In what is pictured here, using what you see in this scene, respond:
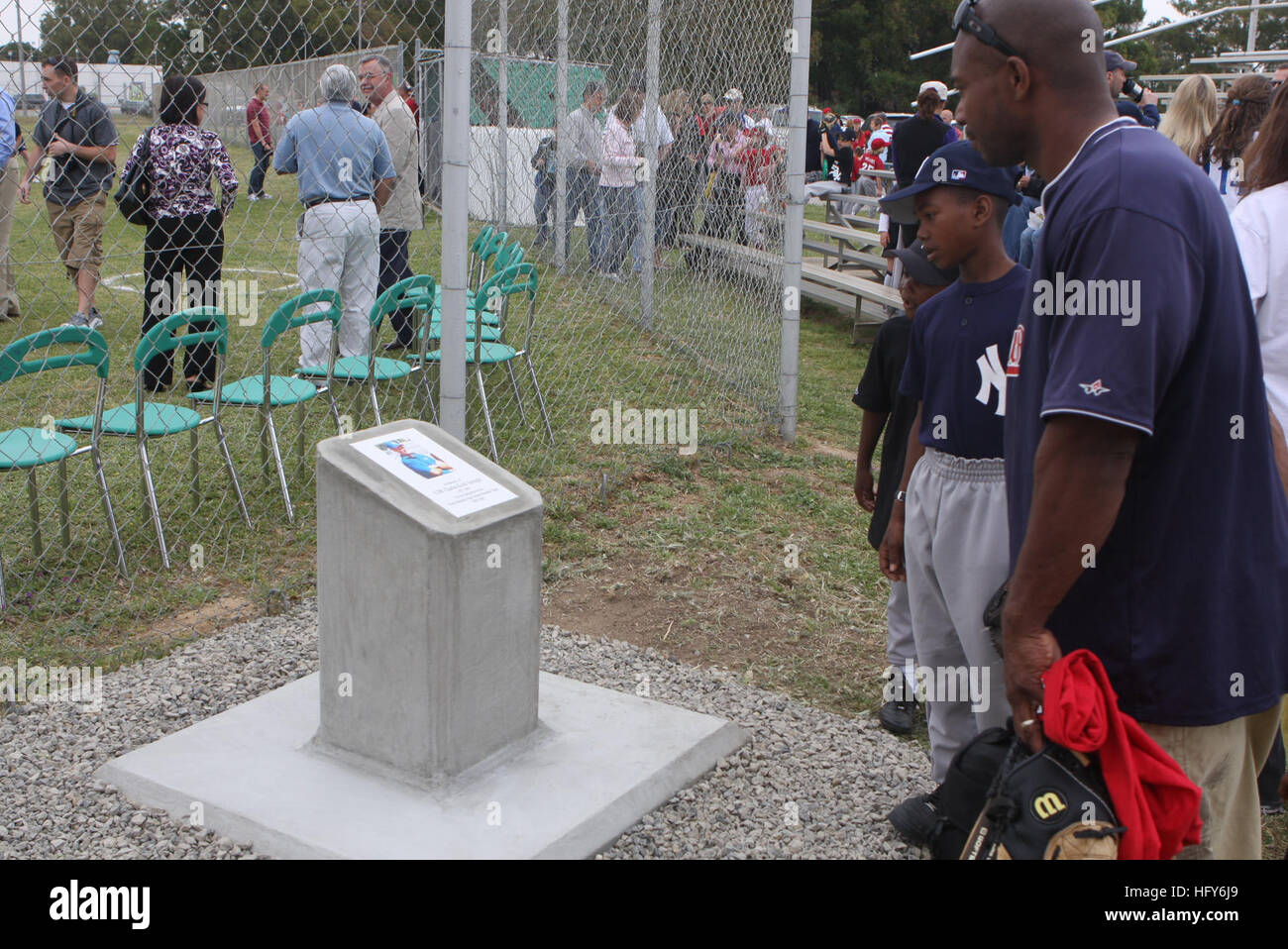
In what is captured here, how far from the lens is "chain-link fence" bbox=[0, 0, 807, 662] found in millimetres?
5282

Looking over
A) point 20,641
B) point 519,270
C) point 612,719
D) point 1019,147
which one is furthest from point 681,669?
point 519,270

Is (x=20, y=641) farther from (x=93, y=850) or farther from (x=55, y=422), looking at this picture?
(x=93, y=850)

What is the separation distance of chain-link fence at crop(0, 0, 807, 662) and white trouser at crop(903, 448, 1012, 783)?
2.03 meters

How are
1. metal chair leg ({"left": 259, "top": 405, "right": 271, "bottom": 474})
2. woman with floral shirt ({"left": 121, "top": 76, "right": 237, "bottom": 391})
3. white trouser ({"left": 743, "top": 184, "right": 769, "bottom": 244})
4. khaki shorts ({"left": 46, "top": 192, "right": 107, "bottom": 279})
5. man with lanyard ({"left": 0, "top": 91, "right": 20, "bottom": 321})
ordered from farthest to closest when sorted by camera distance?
man with lanyard ({"left": 0, "top": 91, "right": 20, "bottom": 321}), white trouser ({"left": 743, "top": 184, "right": 769, "bottom": 244}), khaki shorts ({"left": 46, "top": 192, "right": 107, "bottom": 279}), woman with floral shirt ({"left": 121, "top": 76, "right": 237, "bottom": 391}), metal chair leg ({"left": 259, "top": 405, "right": 271, "bottom": 474})

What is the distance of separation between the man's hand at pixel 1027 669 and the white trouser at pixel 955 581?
1007mm

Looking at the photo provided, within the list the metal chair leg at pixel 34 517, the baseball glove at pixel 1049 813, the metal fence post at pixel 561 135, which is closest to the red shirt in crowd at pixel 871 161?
the metal fence post at pixel 561 135

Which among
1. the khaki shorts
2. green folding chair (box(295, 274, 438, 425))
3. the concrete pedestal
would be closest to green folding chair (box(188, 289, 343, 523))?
green folding chair (box(295, 274, 438, 425))

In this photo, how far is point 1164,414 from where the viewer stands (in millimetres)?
1971

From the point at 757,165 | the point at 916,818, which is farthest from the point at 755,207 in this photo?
the point at 916,818

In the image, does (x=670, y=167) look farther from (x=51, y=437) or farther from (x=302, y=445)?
(x=51, y=437)

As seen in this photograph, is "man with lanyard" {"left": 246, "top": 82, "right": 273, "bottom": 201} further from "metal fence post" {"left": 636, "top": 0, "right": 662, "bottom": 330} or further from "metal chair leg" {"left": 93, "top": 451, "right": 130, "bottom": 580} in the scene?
"metal fence post" {"left": 636, "top": 0, "right": 662, "bottom": 330}

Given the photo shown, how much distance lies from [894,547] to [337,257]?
17.1ft

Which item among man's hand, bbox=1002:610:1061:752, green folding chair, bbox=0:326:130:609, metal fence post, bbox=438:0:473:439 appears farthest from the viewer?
green folding chair, bbox=0:326:130:609

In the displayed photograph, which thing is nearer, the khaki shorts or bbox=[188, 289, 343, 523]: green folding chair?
bbox=[188, 289, 343, 523]: green folding chair
